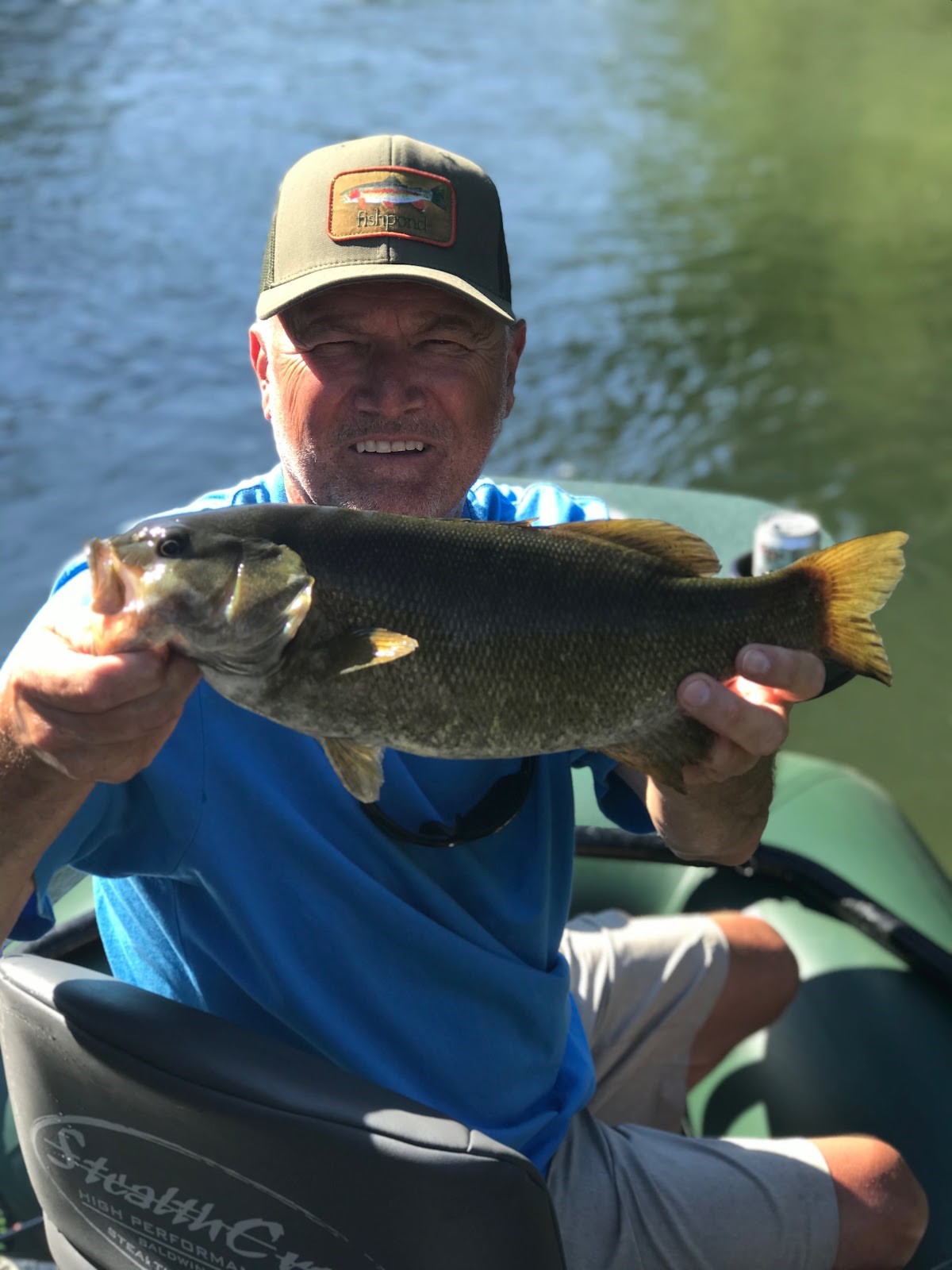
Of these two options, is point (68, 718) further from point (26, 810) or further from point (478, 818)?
point (478, 818)

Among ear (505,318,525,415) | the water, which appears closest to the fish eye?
ear (505,318,525,415)

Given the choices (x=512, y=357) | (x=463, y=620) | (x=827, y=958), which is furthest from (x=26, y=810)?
(x=827, y=958)

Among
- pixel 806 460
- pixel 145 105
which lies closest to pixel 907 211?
pixel 806 460

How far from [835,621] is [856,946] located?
77.5 inches

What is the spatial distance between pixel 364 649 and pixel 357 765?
0.59ft

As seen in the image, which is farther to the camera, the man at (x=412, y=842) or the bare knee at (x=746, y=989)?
the bare knee at (x=746, y=989)

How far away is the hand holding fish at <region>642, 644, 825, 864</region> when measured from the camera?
2229mm

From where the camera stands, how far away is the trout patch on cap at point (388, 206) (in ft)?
8.56

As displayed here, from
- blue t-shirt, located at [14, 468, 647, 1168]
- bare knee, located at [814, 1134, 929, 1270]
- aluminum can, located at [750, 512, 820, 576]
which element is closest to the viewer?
blue t-shirt, located at [14, 468, 647, 1168]

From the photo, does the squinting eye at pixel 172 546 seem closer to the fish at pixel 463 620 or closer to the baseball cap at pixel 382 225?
the fish at pixel 463 620

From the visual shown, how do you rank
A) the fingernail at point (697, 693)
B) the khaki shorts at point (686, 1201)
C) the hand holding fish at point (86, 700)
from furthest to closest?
the khaki shorts at point (686, 1201)
the fingernail at point (697, 693)
the hand holding fish at point (86, 700)

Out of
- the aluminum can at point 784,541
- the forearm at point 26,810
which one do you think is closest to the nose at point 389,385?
the forearm at point 26,810

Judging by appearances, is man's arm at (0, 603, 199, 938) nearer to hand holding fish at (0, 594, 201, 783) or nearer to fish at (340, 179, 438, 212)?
hand holding fish at (0, 594, 201, 783)

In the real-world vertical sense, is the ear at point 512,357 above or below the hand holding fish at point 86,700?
above
